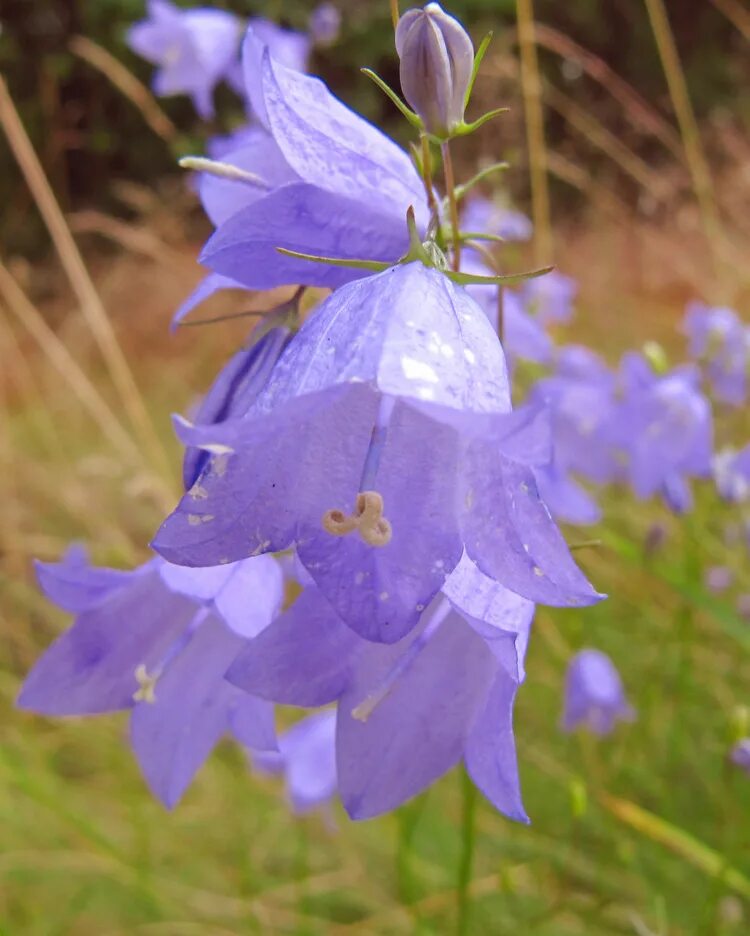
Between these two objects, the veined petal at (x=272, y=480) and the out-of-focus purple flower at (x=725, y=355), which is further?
the out-of-focus purple flower at (x=725, y=355)

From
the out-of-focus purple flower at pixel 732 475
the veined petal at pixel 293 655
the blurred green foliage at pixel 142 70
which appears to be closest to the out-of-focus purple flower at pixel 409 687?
the veined petal at pixel 293 655

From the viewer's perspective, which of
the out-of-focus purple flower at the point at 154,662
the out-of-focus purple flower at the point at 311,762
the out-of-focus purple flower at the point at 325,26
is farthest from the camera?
the out-of-focus purple flower at the point at 325,26

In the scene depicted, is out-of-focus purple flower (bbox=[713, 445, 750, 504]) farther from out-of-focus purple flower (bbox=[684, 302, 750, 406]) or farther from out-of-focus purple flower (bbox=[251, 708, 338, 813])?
out-of-focus purple flower (bbox=[251, 708, 338, 813])

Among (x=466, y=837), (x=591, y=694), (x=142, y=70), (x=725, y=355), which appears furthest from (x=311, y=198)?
(x=142, y=70)

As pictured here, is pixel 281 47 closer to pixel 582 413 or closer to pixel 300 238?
pixel 582 413

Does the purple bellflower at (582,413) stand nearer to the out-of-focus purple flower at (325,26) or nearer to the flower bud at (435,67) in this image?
the flower bud at (435,67)

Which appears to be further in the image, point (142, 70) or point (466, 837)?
point (142, 70)

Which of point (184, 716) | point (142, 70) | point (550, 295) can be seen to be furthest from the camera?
point (142, 70)

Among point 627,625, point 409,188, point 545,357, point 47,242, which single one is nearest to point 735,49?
point 47,242
